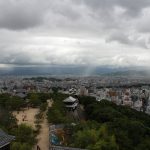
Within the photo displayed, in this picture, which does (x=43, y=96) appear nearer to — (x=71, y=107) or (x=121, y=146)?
(x=71, y=107)

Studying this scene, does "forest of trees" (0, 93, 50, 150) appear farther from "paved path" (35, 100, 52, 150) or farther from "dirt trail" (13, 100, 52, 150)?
"dirt trail" (13, 100, 52, 150)

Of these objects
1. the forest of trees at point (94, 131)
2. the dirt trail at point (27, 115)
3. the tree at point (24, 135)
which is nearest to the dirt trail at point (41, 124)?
the dirt trail at point (27, 115)

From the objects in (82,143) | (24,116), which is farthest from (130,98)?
(82,143)

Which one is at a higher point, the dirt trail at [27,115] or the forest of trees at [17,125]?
the forest of trees at [17,125]

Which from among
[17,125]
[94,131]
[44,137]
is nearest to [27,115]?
[44,137]

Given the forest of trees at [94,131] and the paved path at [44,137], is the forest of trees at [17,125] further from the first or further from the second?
the paved path at [44,137]

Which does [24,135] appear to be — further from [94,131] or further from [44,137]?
[44,137]

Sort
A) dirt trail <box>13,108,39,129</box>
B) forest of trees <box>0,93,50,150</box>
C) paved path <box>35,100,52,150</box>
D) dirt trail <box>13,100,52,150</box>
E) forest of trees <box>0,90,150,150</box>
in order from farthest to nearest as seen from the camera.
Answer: dirt trail <box>13,108,39,129</box> → dirt trail <box>13,100,52,150</box> → paved path <box>35,100,52,150</box> → forest of trees <box>0,90,150,150</box> → forest of trees <box>0,93,50,150</box>

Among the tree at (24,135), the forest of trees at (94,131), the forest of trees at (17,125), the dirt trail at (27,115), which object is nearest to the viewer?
the forest of trees at (17,125)

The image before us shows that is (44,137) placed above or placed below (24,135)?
below

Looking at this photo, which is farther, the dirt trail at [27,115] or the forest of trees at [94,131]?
the dirt trail at [27,115]

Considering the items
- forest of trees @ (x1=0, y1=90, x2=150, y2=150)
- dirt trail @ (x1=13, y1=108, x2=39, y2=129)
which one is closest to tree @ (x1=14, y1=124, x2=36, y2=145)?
forest of trees @ (x1=0, y1=90, x2=150, y2=150)
